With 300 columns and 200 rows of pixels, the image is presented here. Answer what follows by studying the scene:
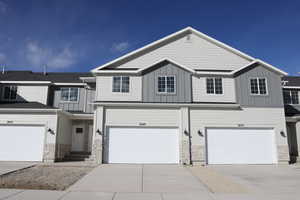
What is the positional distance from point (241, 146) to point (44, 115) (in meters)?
12.4

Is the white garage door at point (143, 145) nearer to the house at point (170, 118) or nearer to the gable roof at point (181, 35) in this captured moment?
the house at point (170, 118)

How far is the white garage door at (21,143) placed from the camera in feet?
44.0

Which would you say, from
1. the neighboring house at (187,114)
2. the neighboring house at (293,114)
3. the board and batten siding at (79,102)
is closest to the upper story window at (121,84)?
the neighboring house at (187,114)

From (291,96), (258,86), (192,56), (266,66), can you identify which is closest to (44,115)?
(192,56)

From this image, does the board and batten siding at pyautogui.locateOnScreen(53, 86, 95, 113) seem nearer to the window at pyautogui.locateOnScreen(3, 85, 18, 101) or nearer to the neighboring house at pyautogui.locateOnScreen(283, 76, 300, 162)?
the window at pyautogui.locateOnScreen(3, 85, 18, 101)

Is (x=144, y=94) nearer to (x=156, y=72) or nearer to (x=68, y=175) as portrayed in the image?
(x=156, y=72)

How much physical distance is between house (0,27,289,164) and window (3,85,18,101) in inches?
151

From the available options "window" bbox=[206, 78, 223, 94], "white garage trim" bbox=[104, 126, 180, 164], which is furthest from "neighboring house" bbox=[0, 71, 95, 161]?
"window" bbox=[206, 78, 223, 94]

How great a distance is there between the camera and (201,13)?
14172 millimetres

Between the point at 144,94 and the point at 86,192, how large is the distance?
331 inches

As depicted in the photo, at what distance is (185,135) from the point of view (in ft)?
44.4

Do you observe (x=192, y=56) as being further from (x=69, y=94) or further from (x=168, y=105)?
(x=69, y=94)

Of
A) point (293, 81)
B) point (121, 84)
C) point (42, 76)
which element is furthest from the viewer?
point (293, 81)

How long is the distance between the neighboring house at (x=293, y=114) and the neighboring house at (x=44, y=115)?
47.3 feet
